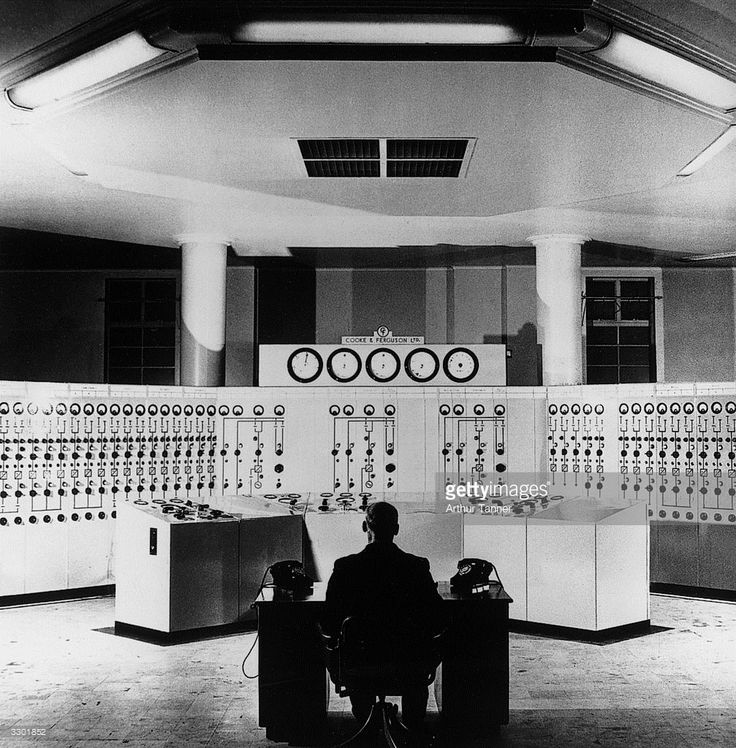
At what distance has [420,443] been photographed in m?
8.27

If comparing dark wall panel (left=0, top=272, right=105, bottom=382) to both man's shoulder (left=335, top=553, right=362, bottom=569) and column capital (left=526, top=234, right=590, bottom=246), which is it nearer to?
column capital (left=526, top=234, right=590, bottom=246)

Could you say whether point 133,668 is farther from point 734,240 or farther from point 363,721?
point 734,240

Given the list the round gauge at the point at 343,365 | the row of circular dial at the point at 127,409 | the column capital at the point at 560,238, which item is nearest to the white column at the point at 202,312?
the row of circular dial at the point at 127,409

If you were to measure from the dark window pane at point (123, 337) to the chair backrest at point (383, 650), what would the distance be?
7.39 meters

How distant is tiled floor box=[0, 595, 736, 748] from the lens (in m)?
4.11

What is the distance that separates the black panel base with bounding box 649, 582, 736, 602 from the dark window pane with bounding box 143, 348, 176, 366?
605cm

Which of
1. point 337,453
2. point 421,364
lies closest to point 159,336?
point 337,453

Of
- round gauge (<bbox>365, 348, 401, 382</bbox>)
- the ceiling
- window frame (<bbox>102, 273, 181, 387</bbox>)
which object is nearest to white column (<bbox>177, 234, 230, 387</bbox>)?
the ceiling

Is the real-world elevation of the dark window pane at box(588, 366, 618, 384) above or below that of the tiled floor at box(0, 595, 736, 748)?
above

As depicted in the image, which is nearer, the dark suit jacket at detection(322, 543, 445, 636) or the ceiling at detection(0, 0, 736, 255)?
the dark suit jacket at detection(322, 543, 445, 636)

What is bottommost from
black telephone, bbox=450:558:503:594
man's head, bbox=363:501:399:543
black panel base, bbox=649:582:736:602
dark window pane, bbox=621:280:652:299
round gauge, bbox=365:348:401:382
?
black panel base, bbox=649:582:736:602

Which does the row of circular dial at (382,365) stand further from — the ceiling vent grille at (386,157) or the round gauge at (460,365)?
the ceiling vent grille at (386,157)

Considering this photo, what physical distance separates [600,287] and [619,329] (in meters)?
0.56

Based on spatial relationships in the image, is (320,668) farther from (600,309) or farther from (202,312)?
(600,309)
